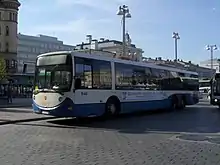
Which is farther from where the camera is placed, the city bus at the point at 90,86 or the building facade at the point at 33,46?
the building facade at the point at 33,46

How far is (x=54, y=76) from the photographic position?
16703 millimetres

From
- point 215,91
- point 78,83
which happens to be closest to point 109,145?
point 78,83

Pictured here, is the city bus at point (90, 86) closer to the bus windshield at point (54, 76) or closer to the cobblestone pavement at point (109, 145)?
the bus windshield at point (54, 76)

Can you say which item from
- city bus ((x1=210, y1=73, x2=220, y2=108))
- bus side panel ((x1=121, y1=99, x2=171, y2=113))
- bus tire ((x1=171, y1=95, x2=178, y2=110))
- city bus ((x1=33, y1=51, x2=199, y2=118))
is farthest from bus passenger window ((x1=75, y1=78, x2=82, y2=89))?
city bus ((x1=210, y1=73, x2=220, y2=108))

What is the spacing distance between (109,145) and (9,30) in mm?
81091

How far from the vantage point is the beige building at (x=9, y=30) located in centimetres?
8544

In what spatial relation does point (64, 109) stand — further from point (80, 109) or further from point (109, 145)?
point (109, 145)

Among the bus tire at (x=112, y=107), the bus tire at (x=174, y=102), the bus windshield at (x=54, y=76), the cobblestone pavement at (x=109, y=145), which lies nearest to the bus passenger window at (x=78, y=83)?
the bus windshield at (x=54, y=76)

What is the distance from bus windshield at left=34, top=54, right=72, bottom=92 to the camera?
16.3 m

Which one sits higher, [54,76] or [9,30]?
[9,30]

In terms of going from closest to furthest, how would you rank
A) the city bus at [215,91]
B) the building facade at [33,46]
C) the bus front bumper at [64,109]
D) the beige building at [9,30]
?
the bus front bumper at [64,109], the city bus at [215,91], the beige building at [9,30], the building facade at [33,46]

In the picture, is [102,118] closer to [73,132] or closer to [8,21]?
[73,132]

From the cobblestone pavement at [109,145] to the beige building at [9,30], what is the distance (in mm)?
73834

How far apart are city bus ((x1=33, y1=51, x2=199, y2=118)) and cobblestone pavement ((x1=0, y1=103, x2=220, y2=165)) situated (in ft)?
4.41
